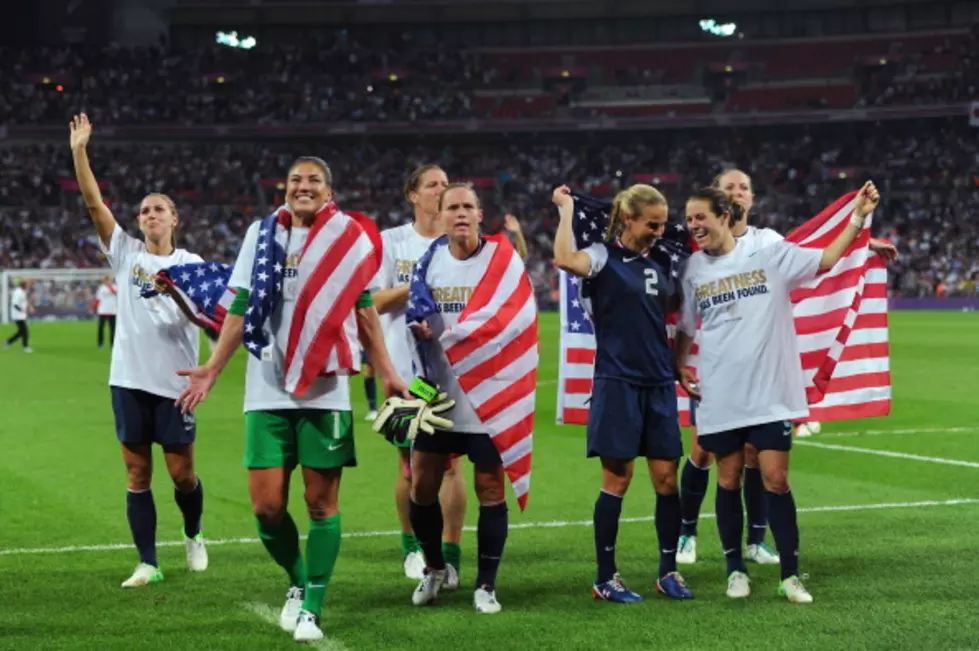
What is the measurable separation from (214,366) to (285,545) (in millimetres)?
968

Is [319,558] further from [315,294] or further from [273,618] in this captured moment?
[315,294]

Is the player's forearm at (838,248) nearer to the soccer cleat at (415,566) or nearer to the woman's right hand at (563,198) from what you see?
the woman's right hand at (563,198)

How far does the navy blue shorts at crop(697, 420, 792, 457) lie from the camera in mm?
7359

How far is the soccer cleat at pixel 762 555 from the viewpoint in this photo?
8470 millimetres

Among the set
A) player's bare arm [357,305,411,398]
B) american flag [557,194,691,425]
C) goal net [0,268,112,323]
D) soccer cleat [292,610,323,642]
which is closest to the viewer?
soccer cleat [292,610,323,642]

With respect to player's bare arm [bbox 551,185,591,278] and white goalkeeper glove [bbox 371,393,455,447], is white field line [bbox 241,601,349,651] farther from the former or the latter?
player's bare arm [bbox 551,185,591,278]

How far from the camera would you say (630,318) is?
7328 millimetres

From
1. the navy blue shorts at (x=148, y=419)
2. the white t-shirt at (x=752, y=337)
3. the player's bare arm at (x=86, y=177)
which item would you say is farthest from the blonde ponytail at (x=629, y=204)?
the player's bare arm at (x=86, y=177)

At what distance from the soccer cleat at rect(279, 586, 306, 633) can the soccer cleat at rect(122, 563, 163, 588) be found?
1293 mm

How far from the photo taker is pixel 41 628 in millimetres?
6836

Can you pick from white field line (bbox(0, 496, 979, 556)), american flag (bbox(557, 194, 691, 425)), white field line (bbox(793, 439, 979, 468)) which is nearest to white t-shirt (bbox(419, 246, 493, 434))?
american flag (bbox(557, 194, 691, 425))

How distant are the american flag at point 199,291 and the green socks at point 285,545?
122 cm

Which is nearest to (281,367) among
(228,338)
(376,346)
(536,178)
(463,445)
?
(228,338)

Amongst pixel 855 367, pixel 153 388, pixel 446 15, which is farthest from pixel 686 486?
pixel 446 15
